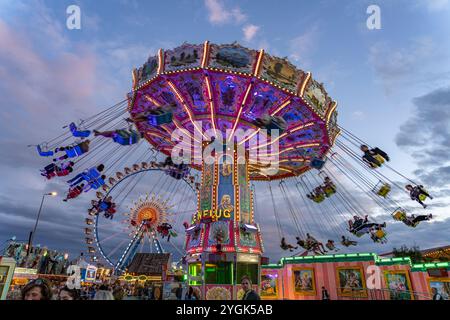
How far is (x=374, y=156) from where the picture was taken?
16.5m

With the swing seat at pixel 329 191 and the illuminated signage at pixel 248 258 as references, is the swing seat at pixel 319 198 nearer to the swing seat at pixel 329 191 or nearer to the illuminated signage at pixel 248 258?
the swing seat at pixel 329 191

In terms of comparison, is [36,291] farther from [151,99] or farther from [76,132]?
[151,99]

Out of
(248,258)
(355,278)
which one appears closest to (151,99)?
(248,258)

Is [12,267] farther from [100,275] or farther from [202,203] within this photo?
[100,275]

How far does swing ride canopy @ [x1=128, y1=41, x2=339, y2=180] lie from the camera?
14.4m

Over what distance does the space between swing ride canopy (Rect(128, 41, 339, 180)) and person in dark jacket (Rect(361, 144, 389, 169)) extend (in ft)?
9.25

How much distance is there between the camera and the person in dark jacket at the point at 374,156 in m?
16.2

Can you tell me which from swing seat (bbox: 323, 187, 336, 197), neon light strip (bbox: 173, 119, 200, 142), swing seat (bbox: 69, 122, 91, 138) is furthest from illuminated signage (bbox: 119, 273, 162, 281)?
swing seat (bbox: 323, 187, 336, 197)

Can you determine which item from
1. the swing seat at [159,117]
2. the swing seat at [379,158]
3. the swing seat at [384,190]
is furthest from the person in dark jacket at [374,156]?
the swing seat at [159,117]

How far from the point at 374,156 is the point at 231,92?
935cm

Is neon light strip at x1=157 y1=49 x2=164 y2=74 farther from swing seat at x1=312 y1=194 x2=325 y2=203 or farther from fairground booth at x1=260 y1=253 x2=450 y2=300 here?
fairground booth at x1=260 y1=253 x2=450 y2=300
